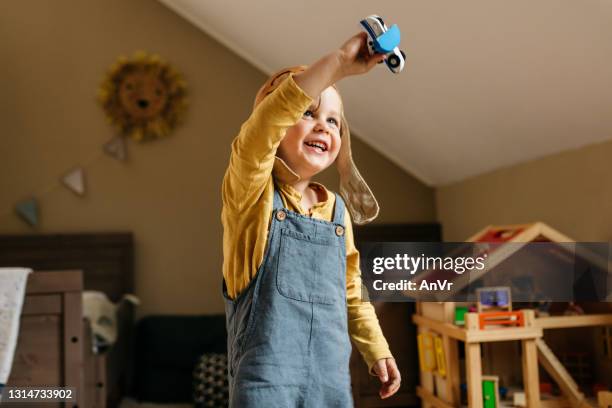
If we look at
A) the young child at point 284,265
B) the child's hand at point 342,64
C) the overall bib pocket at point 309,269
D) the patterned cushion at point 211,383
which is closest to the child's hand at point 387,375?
the young child at point 284,265

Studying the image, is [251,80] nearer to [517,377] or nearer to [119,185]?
[119,185]

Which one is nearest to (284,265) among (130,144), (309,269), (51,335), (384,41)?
(309,269)

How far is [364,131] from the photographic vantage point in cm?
208

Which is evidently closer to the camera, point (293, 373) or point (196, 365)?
point (293, 373)

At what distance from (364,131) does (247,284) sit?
150cm

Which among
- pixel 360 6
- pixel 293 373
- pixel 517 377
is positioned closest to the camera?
pixel 293 373

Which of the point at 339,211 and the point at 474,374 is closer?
the point at 339,211

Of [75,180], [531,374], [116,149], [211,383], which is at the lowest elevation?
[211,383]

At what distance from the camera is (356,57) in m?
0.56

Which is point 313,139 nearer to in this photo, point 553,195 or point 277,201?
point 277,201

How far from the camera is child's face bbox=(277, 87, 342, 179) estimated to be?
66 centimetres

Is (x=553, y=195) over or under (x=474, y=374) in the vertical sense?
over

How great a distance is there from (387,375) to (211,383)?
1343 millimetres

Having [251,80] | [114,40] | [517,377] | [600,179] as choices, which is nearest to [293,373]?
[517,377]
